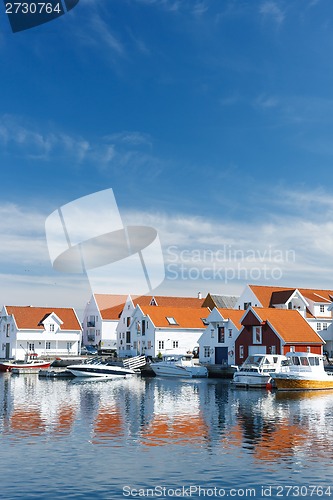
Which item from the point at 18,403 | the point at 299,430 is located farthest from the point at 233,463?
the point at 18,403

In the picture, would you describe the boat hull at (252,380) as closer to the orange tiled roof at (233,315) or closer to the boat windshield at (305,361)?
the boat windshield at (305,361)

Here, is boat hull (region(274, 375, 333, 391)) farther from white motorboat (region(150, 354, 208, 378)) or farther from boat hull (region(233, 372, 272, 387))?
white motorboat (region(150, 354, 208, 378))

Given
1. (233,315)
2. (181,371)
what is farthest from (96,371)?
(233,315)

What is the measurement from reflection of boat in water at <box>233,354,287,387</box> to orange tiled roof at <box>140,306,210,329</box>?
2490 cm

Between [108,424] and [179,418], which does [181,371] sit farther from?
[108,424]

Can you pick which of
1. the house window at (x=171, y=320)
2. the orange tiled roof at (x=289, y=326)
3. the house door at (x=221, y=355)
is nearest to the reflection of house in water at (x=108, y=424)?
the orange tiled roof at (x=289, y=326)

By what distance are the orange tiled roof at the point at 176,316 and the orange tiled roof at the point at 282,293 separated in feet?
27.8

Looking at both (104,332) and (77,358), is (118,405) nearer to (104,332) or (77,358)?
(77,358)

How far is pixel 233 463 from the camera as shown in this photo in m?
20.1

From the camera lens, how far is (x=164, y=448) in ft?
73.8

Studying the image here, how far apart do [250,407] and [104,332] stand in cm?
6573

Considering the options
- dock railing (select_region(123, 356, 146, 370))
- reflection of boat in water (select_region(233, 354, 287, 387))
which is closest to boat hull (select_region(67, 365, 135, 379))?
dock railing (select_region(123, 356, 146, 370))

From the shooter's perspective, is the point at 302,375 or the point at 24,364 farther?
the point at 24,364

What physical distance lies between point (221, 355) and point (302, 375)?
2162 cm
